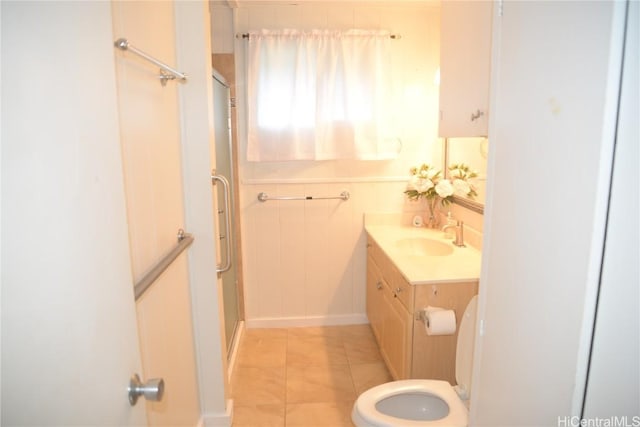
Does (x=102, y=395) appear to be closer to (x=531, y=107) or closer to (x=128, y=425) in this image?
(x=128, y=425)

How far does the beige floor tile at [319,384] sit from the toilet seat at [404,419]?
708mm

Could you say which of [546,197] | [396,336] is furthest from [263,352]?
[546,197]

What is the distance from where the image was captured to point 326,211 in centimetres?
316

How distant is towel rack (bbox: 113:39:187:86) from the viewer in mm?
1127

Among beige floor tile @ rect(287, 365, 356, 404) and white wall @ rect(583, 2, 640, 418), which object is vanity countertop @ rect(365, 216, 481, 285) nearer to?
beige floor tile @ rect(287, 365, 356, 404)

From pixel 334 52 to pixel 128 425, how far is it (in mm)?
2620

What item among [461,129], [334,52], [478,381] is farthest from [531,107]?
[334,52]

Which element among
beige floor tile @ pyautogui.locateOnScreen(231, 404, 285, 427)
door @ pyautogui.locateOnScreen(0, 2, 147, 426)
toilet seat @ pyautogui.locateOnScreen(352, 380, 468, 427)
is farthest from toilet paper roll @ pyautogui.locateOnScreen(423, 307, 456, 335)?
door @ pyautogui.locateOnScreen(0, 2, 147, 426)

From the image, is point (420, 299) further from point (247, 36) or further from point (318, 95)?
point (247, 36)

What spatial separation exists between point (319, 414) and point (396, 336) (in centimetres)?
60

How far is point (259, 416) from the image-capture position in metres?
2.28

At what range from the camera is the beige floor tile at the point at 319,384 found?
242 cm

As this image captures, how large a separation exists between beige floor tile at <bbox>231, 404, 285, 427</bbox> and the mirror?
1626 millimetres

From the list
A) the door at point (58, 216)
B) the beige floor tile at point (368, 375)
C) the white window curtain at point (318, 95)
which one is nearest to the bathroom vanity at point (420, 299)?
the beige floor tile at point (368, 375)
